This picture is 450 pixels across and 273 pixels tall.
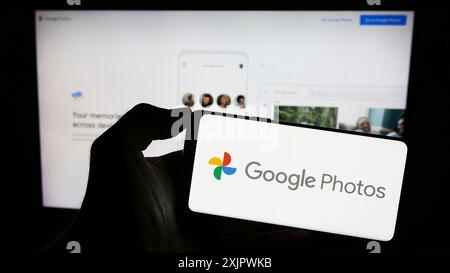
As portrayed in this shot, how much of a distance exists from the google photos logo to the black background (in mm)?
350

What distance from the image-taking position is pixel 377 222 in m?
0.28

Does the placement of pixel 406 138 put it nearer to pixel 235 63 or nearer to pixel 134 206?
pixel 235 63

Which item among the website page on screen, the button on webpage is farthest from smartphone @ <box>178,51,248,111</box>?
the button on webpage

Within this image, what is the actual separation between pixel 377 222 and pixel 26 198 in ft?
2.04

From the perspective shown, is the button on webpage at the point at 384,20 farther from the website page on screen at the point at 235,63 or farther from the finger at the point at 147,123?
the finger at the point at 147,123

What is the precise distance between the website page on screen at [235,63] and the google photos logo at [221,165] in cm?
27

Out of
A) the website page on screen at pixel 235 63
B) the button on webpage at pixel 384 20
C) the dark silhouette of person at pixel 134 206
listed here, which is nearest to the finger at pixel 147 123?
the dark silhouette of person at pixel 134 206

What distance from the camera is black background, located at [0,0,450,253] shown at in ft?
1.72

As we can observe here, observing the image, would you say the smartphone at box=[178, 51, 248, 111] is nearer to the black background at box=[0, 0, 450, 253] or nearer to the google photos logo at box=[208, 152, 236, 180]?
the black background at box=[0, 0, 450, 253]

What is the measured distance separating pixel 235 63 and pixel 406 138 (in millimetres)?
332

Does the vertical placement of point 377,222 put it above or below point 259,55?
below

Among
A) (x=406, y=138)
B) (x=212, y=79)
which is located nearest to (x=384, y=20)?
(x=406, y=138)
